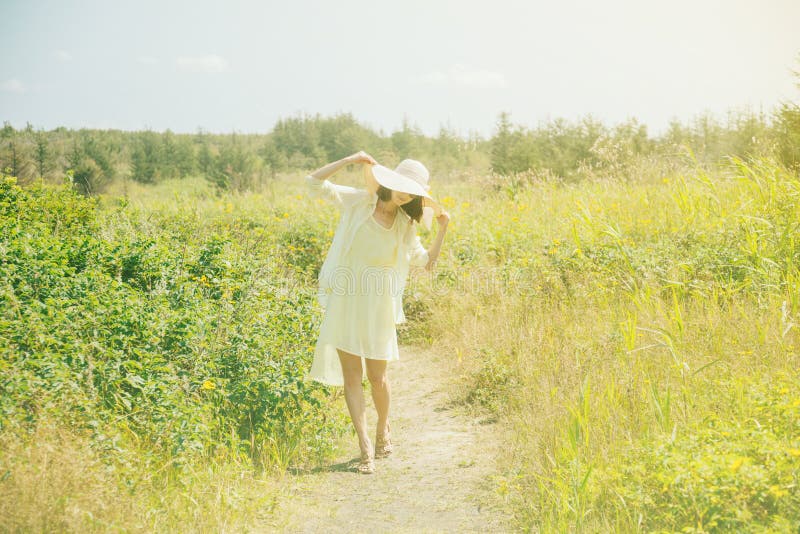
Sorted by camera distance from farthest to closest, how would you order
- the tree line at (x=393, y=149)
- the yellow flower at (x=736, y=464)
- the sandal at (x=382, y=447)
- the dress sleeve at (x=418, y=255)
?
1. the tree line at (x=393, y=149)
2. the sandal at (x=382, y=447)
3. the dress sleeve at (x=418, y=255)
4. the yellow flower at (x=736, y=464)

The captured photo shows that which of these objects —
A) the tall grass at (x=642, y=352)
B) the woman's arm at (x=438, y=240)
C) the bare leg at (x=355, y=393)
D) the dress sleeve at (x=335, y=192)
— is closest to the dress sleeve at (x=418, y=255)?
the woman's arm at (x=438, y=240)

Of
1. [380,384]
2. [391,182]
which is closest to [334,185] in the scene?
[391,182]

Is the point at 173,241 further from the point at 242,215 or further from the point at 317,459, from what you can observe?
the point at 317,459

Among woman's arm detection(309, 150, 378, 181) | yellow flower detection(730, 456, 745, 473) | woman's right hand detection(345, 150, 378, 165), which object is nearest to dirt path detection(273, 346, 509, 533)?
yellow flower detection(730, 456, 745, 473)

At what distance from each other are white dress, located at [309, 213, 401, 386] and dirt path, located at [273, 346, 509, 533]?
0.79 meters

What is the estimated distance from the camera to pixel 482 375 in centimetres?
532

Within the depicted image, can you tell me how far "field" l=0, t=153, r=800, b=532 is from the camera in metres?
2.95

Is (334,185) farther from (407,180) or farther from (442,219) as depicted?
(442,219)

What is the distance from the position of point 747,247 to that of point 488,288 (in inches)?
98.2

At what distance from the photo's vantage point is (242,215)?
10547mm

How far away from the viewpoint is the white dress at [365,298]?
4086 millimetres

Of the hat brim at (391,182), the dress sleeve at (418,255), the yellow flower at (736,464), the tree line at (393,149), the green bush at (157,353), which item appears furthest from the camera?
the tree line at (393,149)

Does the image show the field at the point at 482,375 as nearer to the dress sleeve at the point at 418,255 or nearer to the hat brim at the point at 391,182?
the dress sleeve at the point at 418,255

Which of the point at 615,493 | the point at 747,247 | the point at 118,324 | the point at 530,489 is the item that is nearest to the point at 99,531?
the point at 118,324
